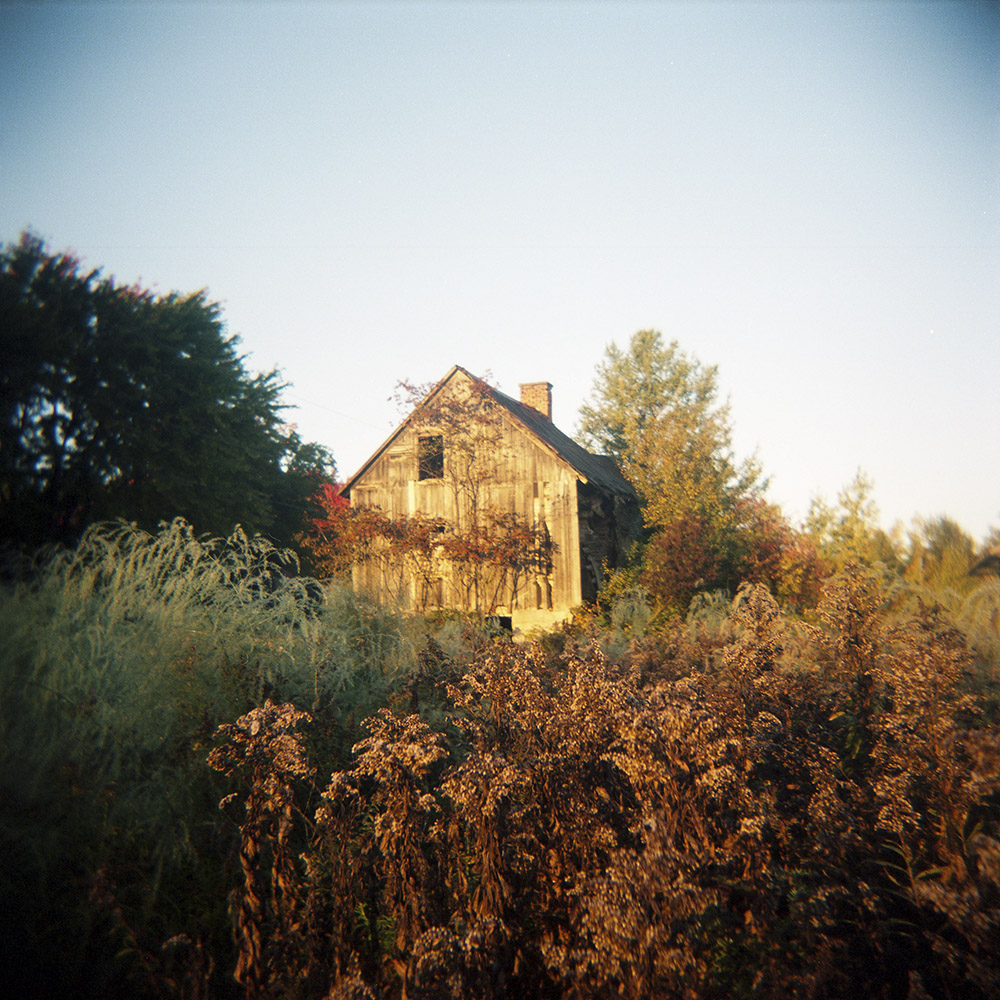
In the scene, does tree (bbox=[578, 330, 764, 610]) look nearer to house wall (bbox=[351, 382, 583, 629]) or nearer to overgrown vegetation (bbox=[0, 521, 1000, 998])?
house wall (bbox=[351, 382, 583, 629])

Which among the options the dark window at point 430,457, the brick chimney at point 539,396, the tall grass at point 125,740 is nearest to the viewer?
the tall grass at point 125,740

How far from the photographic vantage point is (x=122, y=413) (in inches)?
448

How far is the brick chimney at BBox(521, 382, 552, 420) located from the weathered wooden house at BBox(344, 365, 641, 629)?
4.66m

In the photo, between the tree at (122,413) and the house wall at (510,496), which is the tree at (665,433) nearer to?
the house wall at (510,496)

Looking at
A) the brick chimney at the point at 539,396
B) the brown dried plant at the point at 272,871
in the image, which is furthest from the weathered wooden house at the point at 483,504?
the brown dried plant at the point at 272,871

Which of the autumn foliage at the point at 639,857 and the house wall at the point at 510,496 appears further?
the house wall at the point at 510,496

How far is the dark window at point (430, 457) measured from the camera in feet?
54.5

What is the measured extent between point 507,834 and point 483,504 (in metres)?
12.9

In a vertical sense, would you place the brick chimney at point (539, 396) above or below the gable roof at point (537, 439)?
above

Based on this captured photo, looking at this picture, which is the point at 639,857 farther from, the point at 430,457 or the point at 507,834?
the point at 430,457

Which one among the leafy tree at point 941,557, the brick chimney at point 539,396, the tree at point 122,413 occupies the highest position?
the brick chimney at point 539,396

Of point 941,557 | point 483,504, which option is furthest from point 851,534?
point 483,504

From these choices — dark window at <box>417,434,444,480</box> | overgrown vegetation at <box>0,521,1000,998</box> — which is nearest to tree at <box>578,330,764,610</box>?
dark window at <box>417,434,444,480</box>

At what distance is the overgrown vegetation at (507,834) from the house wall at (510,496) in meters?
10.5
